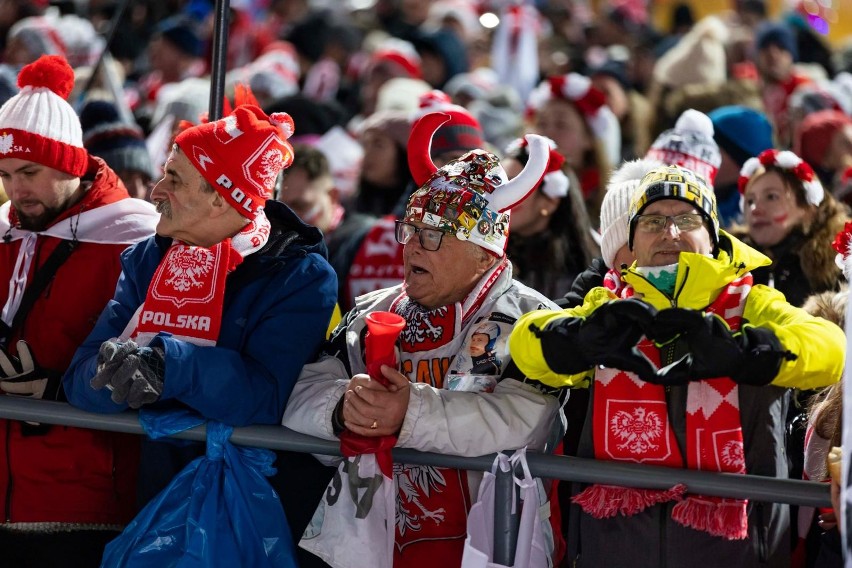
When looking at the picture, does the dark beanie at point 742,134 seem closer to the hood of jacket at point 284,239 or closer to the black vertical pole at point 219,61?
the black vertical pole at point 219,61

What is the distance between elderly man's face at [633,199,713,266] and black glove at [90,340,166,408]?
4.49 ft

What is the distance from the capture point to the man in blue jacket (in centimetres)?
353

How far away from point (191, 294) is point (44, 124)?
1.03 meters

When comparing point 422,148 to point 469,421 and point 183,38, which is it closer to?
point 469,421

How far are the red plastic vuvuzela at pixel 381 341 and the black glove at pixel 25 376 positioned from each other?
3.41 feet

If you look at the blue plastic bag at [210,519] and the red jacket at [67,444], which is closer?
the blue plastic bag at [210,519]

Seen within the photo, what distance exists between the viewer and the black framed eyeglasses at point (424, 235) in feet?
12.3

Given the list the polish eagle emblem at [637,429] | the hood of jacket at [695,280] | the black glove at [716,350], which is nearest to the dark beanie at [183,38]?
the hood of jacket at [695,280]

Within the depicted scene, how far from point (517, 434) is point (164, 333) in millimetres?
1033

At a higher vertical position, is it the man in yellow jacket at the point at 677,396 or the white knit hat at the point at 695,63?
the white knit hat at the point at 695,63

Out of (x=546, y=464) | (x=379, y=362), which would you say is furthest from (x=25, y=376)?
(x=546, y=464)

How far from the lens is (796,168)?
16.9ft

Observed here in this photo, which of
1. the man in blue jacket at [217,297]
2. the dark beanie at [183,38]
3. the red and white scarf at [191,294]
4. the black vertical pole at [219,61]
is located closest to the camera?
the man in blue jacket at [217,297]

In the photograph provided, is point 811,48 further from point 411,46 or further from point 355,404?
point 355,404
